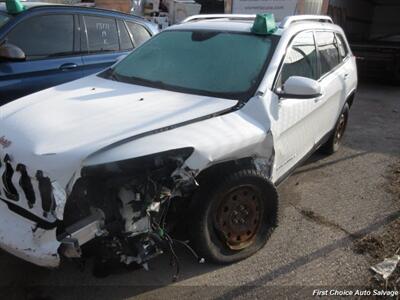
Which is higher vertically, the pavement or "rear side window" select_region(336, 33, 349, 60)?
"rear side window" select_region(336, 33, 349, 60)

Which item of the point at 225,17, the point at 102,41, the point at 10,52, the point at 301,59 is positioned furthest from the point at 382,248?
the point at 102,41

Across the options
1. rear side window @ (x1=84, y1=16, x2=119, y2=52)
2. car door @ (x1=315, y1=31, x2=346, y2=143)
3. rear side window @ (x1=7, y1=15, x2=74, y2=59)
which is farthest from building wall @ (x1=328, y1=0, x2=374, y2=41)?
rear side window @ (x1=7, y1=15, x2=74, y2=59)

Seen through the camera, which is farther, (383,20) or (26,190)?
(383,20)

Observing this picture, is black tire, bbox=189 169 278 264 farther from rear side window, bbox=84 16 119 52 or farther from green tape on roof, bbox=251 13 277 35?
rear side window, bbox=84 16 119 52

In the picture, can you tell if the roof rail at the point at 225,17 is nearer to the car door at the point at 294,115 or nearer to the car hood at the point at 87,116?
the car door at the point at 294,115

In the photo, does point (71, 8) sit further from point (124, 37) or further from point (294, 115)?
point (294, 115)

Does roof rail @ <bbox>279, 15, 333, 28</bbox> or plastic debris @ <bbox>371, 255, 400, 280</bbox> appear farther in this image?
roof rail @ <bbox>279, 15, 333, 28</bbox>

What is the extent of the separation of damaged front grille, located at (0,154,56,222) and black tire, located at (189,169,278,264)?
95cm

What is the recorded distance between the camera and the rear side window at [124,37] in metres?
5.88

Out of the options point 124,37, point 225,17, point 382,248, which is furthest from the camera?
point 124,37

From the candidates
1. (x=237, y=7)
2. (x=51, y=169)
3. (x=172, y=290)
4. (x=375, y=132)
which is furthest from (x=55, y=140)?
(x=237, y=7)

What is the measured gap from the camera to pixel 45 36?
197 inches

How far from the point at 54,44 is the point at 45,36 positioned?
137 mm

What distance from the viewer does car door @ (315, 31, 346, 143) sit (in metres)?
4.57
